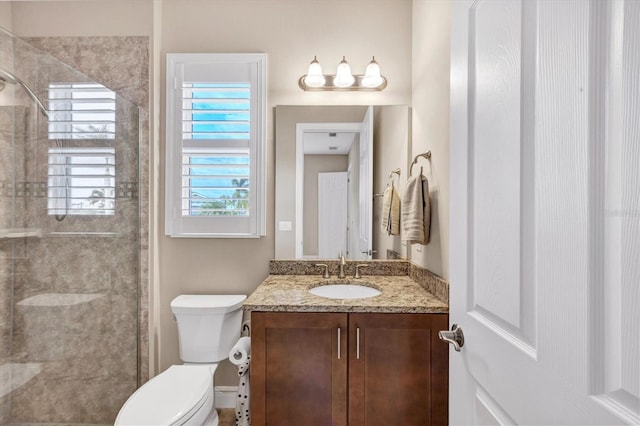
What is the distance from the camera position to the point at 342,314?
4.74 feet

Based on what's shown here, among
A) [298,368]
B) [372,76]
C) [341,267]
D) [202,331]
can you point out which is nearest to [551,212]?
[298,368]

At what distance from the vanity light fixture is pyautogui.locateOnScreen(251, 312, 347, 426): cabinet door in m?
1.38

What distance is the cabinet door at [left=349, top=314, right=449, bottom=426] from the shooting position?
1.43 metres

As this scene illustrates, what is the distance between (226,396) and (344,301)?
120 cm

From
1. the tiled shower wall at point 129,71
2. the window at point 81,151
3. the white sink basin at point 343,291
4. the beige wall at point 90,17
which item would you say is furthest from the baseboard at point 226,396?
the beige wall at point 90,17

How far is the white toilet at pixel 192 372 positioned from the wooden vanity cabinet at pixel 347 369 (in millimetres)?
277

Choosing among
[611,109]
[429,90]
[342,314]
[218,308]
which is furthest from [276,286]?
[611,109]

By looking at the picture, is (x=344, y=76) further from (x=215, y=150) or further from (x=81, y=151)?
(x=81, y=151)

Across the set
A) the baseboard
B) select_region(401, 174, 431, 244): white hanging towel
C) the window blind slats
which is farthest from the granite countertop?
the baseboard

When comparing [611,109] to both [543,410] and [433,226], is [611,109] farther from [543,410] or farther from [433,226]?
[433,226]

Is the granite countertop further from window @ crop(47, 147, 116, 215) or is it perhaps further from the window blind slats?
window @ crop(47, 147, 116, 215)

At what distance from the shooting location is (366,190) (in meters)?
2.12

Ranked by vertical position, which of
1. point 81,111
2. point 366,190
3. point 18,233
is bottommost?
point 18,233

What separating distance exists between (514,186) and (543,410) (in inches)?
16.4
